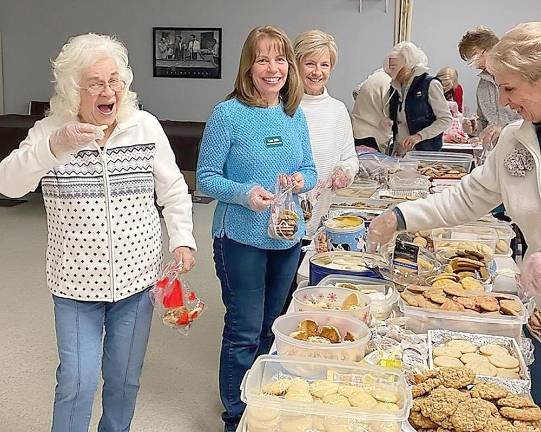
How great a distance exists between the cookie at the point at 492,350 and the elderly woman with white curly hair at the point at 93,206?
0.91 metres

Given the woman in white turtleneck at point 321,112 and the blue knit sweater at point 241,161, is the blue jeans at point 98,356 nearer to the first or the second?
the blue knit sweater at point 241,161

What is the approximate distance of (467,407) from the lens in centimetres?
122

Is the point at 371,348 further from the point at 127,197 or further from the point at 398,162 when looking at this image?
the point at 398,162

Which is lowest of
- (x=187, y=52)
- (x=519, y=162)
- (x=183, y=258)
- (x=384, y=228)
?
(x=183, y=258)

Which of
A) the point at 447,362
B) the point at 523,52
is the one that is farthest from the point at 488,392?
the point at 523,52

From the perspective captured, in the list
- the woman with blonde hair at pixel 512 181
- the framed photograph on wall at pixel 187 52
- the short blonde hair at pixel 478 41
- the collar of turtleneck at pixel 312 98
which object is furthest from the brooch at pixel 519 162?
the framed photograph on wall at pixel 187 52

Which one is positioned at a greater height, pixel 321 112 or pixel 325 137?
pixel 321 112

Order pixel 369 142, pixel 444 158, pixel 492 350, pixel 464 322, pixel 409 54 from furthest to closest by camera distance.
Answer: pixel 369 142, pixel 409 54, pixel 444 158, pixel 464 322, pixel 492 350

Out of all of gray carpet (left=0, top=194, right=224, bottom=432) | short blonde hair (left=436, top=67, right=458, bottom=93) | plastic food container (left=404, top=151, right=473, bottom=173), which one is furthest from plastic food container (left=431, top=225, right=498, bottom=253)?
short blonde hair (left=436, top=67, right=458, bottom=93)

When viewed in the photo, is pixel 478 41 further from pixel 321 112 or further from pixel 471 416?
pixel 471 416

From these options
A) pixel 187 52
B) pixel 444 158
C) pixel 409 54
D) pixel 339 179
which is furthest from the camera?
pixel 187 52

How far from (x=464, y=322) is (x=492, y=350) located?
124 millimetres

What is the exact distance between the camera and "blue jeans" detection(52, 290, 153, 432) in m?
1.83

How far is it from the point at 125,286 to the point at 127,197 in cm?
24
